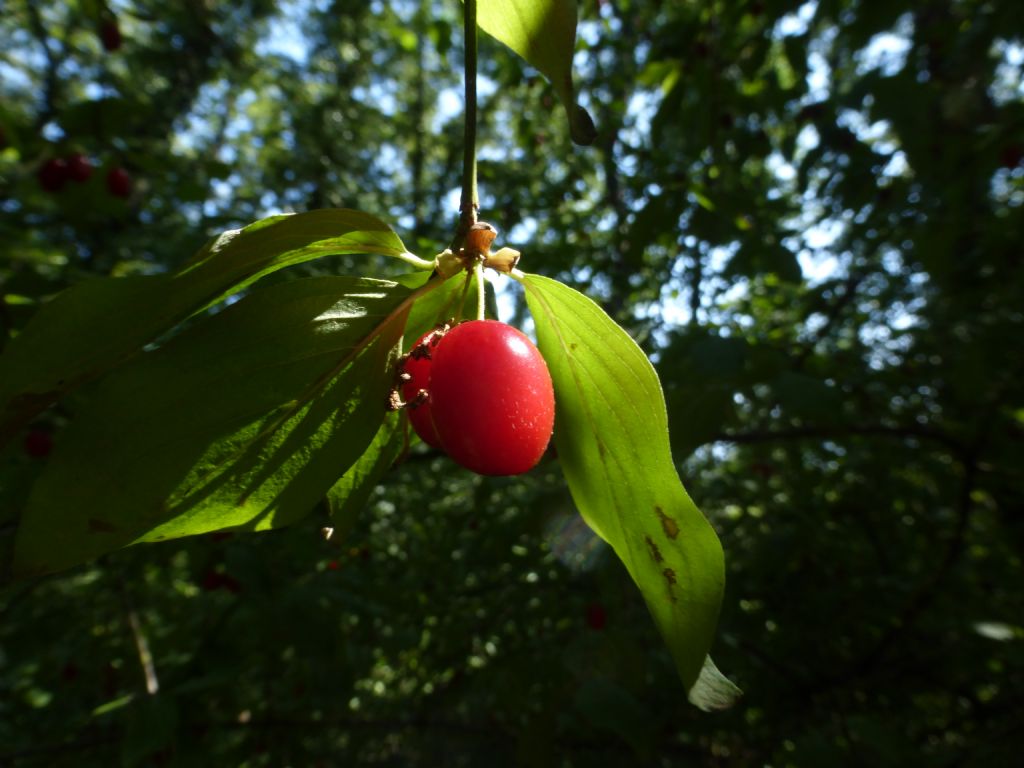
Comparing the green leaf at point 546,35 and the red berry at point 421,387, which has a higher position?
the green leaf at point 546,35

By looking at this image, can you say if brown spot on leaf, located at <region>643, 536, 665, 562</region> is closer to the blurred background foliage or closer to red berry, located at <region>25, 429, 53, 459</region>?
the blurred background foliage

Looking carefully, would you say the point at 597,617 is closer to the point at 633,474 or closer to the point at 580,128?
the point at 633,474

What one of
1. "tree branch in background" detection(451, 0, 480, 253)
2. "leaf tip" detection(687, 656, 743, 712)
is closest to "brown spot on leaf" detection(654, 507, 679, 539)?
"leaf tip" detection(687, 656, 743, 712)

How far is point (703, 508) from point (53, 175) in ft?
11.7

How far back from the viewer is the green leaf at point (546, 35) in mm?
670

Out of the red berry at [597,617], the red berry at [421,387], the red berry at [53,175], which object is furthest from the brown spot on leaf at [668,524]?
the red berry at [53,175]

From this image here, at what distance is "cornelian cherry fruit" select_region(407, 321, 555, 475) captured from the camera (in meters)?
0.66

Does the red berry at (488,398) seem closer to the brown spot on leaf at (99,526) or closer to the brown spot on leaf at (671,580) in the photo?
the brown spot on leaf at (671,580)

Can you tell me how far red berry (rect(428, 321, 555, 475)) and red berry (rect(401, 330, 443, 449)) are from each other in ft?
0.24

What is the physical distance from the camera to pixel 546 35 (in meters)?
0.68

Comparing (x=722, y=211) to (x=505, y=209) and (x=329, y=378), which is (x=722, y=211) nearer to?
(x=505, y=209)

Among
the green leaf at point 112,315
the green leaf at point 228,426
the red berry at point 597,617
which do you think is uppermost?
the green leaf at point 112,315

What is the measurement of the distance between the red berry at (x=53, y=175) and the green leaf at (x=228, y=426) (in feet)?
10.3

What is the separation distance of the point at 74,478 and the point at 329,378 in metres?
0.26
